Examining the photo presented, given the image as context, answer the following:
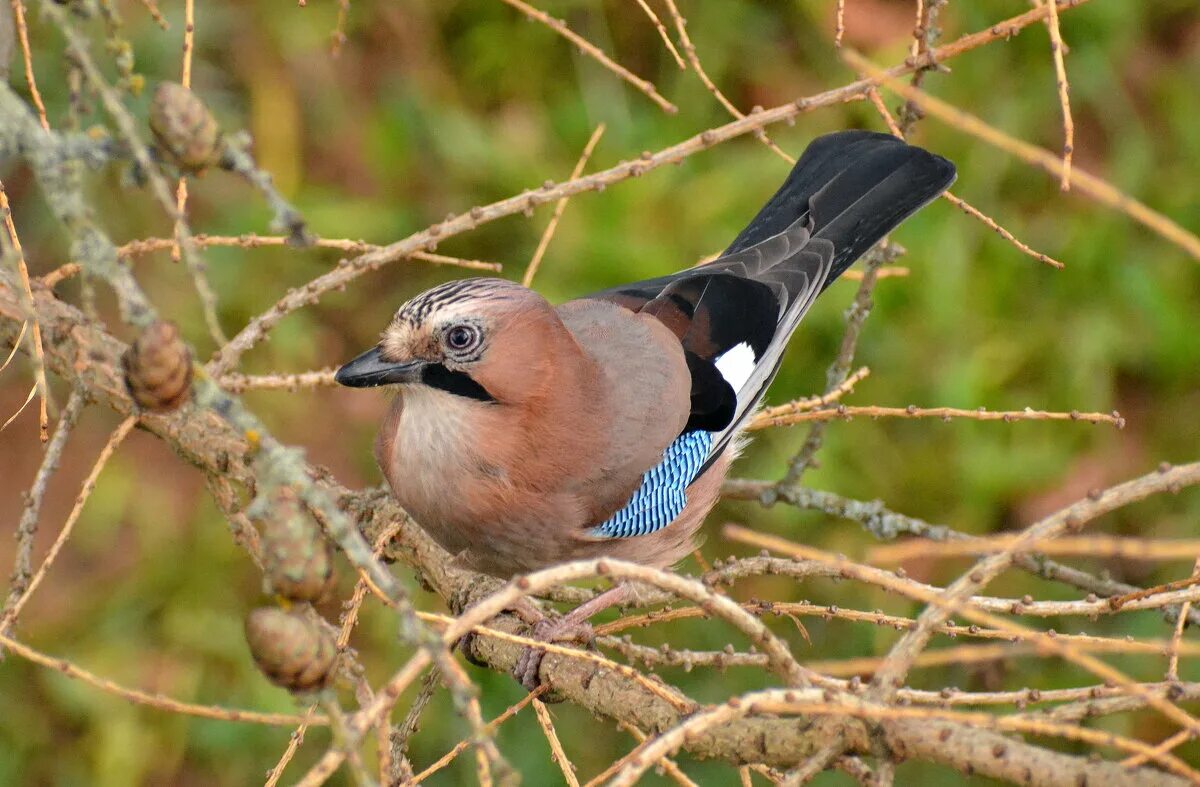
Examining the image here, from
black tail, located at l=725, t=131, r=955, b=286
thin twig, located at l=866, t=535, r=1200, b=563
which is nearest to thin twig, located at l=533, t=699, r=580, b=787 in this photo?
thin twig, located at l=866, t=535, r=1200, b=563

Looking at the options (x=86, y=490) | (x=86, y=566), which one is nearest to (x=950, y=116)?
(x=86, y=490)

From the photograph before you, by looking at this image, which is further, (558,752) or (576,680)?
(576,680)

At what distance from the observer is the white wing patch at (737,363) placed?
2455mm

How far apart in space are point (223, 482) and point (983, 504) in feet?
7.32

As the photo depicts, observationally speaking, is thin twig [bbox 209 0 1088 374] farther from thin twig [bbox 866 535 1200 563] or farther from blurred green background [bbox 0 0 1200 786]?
blurred green background [bbox 0 0 1200 786]

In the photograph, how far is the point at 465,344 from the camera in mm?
1957

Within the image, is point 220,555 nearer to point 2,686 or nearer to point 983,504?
point 2,686

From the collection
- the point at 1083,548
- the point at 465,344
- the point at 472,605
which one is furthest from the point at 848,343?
the point at 1083,548

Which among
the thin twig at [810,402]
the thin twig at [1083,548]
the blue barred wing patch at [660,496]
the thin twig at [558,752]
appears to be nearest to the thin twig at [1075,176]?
the thin twig at [1083,548]

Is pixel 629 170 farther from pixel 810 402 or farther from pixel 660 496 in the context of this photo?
pixel 660 496

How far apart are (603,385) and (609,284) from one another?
55.7 inches

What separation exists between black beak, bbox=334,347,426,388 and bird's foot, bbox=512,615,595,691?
1.36 ft

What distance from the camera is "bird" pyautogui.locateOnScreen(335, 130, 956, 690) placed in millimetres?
1986

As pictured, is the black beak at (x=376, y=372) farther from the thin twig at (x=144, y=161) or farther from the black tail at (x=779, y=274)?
the thin twig at (x=144, y=161)
